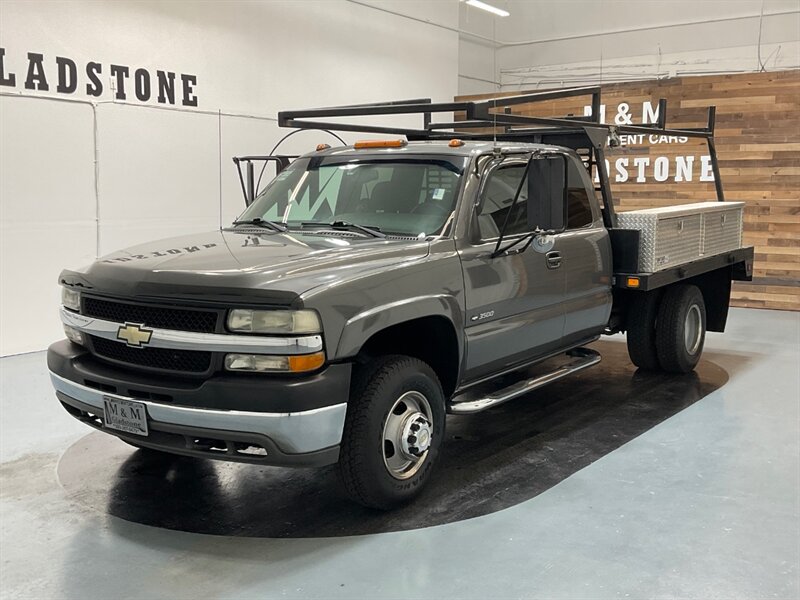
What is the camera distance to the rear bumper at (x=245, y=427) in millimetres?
3514

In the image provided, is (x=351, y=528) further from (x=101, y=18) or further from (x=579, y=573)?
(x=101, y=18)

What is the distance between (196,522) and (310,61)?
29.7 feet

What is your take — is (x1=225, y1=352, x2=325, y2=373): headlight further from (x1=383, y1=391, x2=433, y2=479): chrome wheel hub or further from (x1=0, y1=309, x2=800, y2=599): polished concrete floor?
(x1=0, y1=309, x2=800, y2=599): polished concrete floor

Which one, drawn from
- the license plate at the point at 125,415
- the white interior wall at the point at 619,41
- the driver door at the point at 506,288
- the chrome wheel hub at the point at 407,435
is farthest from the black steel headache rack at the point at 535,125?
the white interior wall at the point at 619,41

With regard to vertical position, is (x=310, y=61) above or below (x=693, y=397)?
above

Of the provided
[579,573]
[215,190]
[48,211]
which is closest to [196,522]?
[579,573]

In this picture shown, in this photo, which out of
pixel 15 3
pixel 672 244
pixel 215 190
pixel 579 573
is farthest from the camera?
pixel 215 190

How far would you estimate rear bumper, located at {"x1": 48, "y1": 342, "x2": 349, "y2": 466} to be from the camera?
3.51 m

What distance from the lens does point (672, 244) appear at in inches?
250

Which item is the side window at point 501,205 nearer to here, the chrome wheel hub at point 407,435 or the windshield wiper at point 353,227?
the windshield wiper at point 353,227

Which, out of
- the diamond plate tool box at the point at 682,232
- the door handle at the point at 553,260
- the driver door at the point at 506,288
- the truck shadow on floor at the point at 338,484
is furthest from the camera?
the diamond plate tool box at the point at 682,232

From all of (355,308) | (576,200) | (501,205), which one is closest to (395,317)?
(355,308)

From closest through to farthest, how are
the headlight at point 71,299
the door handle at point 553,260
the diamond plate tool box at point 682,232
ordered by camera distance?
the headlight at point 71,299
the door handle at point 553,260
the diamond plate tool box at point 682,232

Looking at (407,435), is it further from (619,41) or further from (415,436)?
(619,41)
